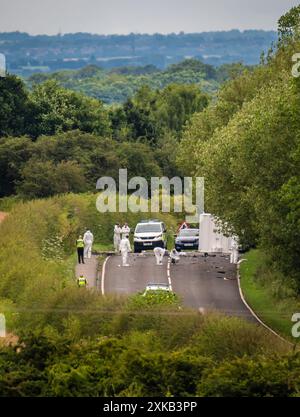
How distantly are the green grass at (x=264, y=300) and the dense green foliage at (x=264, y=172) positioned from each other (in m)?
1.52

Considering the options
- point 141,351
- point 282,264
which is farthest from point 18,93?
point 141,351

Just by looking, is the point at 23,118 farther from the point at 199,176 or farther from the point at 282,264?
the point at 282,264

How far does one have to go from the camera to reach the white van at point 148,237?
2340 inches

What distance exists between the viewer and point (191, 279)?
169ft

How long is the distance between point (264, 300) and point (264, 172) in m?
6.01

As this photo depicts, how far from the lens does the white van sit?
59.4 m

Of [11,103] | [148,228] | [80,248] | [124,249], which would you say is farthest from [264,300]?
[11,103]

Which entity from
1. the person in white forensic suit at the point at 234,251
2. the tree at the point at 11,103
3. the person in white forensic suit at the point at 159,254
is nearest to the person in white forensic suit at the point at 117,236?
the person in white forensic suit at the point at 159,254

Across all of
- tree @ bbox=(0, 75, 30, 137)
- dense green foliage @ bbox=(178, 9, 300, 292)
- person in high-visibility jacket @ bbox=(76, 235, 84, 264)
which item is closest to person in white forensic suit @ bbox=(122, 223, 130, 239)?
person in high-visibility jacket @ bbox=(76, 235, 84, 264)

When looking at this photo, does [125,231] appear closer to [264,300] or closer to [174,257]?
[174,257]

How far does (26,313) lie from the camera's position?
40.6m

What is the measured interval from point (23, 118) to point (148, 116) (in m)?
11.1

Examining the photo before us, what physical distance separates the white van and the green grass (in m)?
4.73

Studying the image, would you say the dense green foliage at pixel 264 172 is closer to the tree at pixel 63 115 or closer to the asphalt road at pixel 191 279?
the asphalt road at pixel 191 279
